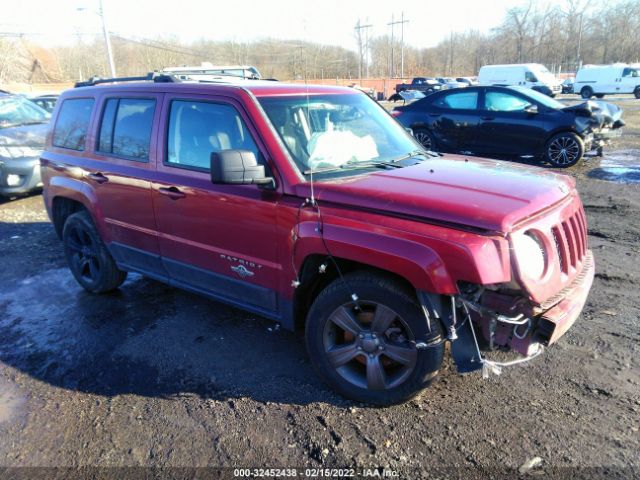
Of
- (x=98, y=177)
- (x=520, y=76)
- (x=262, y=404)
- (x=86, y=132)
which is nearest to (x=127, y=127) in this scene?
(x=98, y=177)

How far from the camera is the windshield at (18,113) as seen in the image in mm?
9703

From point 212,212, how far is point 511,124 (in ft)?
28.4

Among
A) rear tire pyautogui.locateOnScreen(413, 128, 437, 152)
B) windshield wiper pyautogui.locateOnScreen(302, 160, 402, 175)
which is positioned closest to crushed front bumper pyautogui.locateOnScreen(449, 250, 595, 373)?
windshield wiper pyautogui.locateOnScreen(302, 160, 402, 175)

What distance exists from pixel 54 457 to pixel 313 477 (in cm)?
148

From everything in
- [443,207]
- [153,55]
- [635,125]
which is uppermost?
[153,55]

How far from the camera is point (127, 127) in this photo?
411 cm

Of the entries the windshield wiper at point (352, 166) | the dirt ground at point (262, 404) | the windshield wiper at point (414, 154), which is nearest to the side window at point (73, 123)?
the dirt ground at point (262, 404)

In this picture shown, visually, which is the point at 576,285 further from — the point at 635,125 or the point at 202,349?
the point at 635,125

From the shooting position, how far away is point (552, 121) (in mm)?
10016

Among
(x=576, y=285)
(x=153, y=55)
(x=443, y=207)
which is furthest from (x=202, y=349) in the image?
(x=153, y=55)

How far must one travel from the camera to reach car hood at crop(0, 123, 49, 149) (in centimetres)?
874

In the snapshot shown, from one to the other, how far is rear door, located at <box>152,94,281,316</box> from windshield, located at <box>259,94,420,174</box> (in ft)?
0.87

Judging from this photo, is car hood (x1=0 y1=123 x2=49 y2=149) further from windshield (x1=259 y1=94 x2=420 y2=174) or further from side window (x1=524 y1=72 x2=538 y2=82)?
side window (x1=524 y1=72 x2=538 y2=82)

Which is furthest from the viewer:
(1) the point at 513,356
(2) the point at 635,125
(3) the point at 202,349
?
(2) the point at 635,125
